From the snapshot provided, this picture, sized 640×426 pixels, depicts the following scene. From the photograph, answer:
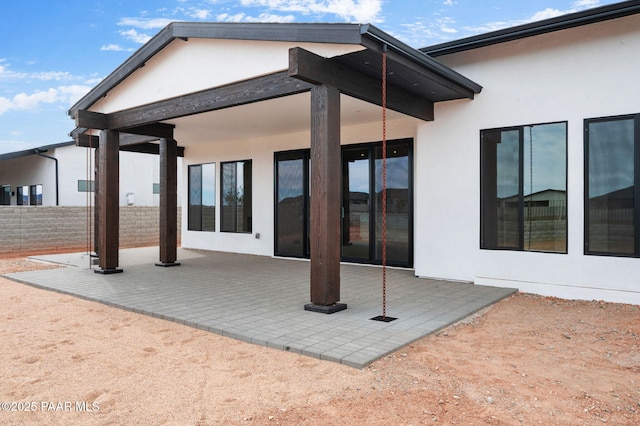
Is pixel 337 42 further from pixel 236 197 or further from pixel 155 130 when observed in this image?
pixel 236 197

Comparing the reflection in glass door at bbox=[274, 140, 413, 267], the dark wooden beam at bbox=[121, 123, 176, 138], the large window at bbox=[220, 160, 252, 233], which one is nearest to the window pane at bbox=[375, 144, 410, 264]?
the reflection in glass door at bbox=[274, 140, 413, 267]

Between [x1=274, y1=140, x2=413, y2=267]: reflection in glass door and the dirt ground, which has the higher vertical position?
[x1=274, y1=140, x2=413, y2=267]: reflection in glass door

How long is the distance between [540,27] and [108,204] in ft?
23.1

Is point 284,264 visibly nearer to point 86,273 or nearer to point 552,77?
point 86,273

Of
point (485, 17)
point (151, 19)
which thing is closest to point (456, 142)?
point (485, 17)

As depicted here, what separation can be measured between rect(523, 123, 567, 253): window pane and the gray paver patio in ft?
2.90

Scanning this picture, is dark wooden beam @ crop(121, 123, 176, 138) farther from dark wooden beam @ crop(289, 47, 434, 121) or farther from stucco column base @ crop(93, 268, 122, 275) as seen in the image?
Result: dark wooden beam @ crop(289, 47, 434, 121)

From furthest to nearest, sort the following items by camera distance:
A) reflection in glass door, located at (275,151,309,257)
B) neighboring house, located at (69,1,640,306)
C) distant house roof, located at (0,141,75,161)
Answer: distant house roof, located at (0,141,75,161) < reflection in glass door, located at (275,151,309,257) < neighboring house, located at (69,1,640,306)

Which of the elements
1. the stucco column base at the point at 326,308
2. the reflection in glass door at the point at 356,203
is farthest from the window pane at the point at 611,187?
the reflection in glass door at the point at 356,203

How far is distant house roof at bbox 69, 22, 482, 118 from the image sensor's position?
13.8 feet

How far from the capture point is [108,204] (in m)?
7.58

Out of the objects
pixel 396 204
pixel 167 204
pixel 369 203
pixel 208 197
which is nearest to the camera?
pixel 396 204

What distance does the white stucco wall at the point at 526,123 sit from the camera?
5305mm

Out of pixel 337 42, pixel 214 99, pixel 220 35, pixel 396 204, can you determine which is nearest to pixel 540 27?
pixel 337 42
